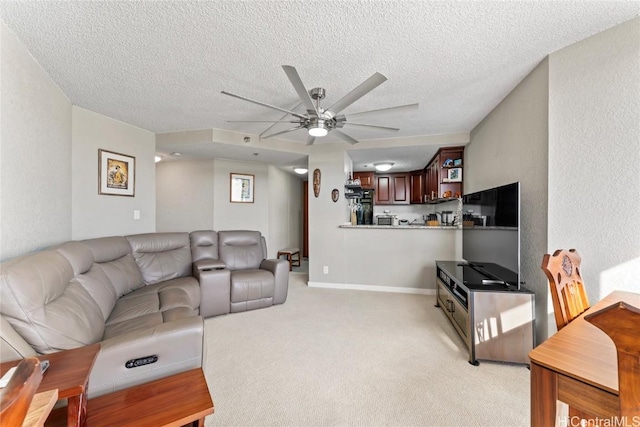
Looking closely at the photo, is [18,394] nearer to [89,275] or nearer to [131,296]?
[89,275]

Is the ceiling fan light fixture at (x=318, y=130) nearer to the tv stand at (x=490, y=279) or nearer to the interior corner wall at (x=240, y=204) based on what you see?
the tv stand at (x=490, y=279)

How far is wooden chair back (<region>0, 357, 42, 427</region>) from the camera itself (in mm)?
368

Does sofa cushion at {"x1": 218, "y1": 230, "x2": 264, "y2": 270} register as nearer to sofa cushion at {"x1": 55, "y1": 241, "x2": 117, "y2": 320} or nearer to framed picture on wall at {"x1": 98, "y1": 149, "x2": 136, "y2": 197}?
framed picture on wall at {"x1": 98, "y1": 149, "x2": 136, "y2": 197}

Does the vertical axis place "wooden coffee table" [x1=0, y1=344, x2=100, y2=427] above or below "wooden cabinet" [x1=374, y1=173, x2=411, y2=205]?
below

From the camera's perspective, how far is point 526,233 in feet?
7.09

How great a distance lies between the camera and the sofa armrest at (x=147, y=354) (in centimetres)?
124

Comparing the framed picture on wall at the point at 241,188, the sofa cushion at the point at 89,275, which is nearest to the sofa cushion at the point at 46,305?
the sofa cushion at the point at 89,275

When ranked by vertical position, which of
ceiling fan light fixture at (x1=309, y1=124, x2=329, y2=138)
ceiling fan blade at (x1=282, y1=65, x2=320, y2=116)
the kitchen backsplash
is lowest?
the kitchen backsplash

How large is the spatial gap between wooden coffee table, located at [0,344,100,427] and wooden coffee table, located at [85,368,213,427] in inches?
4.2

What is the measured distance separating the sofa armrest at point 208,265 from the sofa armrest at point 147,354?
5.62 ft

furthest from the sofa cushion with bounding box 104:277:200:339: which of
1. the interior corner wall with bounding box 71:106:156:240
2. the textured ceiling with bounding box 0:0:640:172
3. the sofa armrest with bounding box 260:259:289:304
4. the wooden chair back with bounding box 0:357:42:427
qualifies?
the textured ceiling with bounding box 0:0:640:172

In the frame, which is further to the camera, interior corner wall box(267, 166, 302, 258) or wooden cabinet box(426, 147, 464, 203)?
interior corner wall box(267, 166, 302, 258)

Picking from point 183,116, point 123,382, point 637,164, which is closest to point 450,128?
point 637,164

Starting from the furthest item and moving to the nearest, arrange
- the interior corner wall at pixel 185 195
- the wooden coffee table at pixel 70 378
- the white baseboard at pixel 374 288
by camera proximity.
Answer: the interior corner wall at pixel 185 195
the white baseboard at pixel 374 288
the wooden coffee table at pixel 70 378
